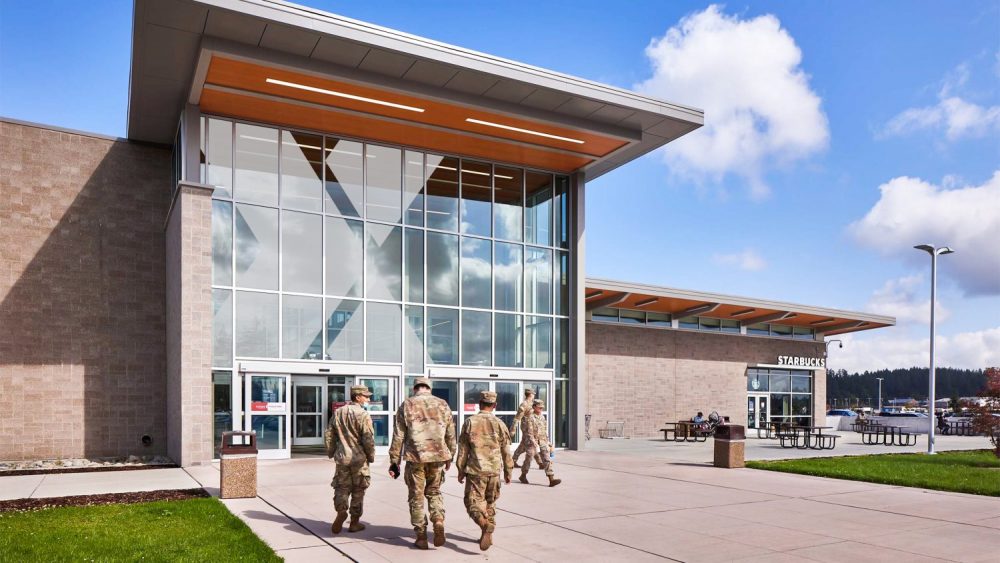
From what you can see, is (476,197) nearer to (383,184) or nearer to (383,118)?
(383,184)

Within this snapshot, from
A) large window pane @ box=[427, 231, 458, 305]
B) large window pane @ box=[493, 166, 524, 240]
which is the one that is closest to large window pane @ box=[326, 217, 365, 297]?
large window pane @ box=[427, 231, 458, 305]

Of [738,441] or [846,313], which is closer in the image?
[738,441]

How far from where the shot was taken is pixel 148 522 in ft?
33.1

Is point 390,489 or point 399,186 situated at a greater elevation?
point 399,186

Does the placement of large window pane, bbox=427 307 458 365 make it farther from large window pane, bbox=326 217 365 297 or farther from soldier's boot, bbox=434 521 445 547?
soldier's boot, bbox=434 521 445 547

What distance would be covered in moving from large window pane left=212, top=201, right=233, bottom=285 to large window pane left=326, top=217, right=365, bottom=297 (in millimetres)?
2474

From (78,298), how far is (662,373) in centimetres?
2299

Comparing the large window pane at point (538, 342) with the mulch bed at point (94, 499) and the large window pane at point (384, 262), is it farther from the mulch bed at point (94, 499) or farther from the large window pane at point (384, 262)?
the mulch bed at point (94, 499)

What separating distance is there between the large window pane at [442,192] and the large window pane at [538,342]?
384 cm

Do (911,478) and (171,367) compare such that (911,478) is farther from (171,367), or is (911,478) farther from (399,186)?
(171,367)

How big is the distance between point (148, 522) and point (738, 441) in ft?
43.4

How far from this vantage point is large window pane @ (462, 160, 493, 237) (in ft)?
73.0

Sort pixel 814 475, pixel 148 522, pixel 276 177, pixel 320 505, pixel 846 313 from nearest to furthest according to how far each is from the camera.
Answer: pixel 148 522 → pixel 320 505 → pixel 814 475 → pixel 276 177 → pixel 846 313

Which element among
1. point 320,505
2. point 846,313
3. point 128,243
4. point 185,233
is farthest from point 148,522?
point 846,313
